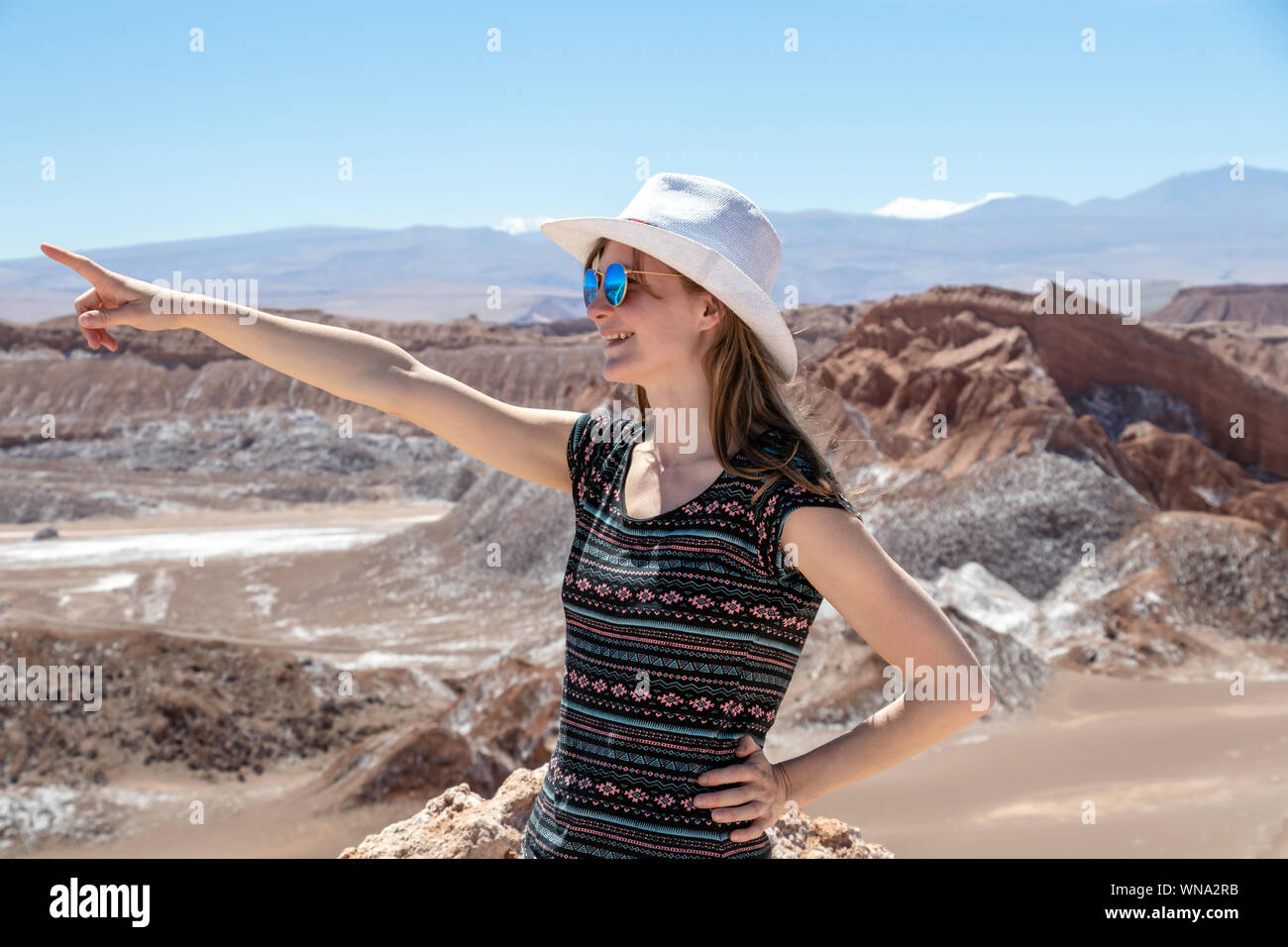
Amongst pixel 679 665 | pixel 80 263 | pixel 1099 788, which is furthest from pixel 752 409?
pixel 1099 788

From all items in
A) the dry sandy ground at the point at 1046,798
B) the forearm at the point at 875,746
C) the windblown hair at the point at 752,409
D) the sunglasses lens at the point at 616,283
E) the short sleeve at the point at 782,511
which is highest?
the sunglasses lens at the point at 616,283

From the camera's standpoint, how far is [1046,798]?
23.6ft

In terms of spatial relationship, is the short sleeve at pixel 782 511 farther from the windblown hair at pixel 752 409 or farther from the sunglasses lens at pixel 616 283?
the sunglasses lens at pixel 616 283

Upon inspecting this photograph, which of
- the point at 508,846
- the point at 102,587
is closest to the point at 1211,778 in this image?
the point at 508,846

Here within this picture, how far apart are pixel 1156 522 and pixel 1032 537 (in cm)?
152

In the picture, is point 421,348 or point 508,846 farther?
point 421,348

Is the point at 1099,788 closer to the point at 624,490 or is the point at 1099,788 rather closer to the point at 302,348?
the point at 624,490

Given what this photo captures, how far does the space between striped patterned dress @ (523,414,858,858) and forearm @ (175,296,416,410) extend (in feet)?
2.04

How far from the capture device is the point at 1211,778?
7.41 metres

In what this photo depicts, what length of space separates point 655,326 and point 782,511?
40 centimetres

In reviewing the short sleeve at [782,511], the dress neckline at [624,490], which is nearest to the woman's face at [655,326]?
the dress neckline at [624,490]

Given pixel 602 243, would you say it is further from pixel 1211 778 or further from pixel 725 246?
pixel 1211 778

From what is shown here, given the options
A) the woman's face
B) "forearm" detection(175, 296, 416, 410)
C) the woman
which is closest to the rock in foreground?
the woman

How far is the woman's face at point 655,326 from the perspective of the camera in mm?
1791
